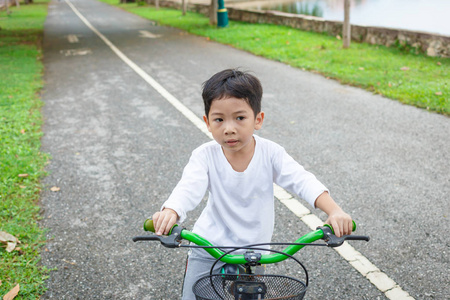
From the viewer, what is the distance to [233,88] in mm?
1951

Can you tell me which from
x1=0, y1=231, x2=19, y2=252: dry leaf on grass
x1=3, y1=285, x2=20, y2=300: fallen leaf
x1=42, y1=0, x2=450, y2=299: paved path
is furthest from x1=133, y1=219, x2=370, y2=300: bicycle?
x1=0, y1=231, x2=19, y2=252: dry leaf on grass

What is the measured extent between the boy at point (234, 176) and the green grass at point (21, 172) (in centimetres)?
153

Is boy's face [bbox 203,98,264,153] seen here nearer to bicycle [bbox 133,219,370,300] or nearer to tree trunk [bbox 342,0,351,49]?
bicycle [bbox 133,219,370,300]

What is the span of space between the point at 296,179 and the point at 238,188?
28cm

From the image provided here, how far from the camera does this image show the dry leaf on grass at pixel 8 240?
11.1 feet

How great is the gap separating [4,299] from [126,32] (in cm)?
1604

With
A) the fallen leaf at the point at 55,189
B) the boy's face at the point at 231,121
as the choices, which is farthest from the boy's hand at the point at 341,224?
the fallen leaf at the point at 55,189

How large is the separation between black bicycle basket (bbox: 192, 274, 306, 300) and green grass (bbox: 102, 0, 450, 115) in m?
5.79

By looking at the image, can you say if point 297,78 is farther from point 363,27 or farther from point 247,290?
point 247,290

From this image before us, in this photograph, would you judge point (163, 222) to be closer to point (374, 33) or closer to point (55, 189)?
point (55, 189)

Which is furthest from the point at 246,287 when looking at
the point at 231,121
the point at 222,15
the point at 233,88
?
the point at 222,15

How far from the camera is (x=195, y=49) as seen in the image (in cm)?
1281

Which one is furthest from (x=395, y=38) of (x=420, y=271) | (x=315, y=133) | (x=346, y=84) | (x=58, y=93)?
(x=420, y=271)

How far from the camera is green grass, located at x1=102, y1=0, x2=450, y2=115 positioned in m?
7.31
